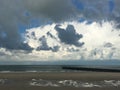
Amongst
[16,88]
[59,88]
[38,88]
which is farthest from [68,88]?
[16,88]

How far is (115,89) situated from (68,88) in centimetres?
417

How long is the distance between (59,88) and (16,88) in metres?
3.84

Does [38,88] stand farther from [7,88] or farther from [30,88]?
[7,88]

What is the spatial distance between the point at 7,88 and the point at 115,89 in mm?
9592

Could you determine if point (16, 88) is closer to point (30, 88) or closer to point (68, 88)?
point (30, 88)

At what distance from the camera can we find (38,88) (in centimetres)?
3016

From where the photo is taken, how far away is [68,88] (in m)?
29.9

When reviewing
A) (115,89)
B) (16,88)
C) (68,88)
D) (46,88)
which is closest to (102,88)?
(115,89)

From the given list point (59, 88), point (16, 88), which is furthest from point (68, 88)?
point (16, 88)

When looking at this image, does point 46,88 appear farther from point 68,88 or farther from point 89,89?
point 89,89

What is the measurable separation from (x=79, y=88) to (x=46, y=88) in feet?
9.79

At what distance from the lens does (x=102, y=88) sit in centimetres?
2984

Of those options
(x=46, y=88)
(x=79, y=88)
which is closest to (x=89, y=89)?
(x=79, y=88)

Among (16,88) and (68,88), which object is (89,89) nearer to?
(68,88)
